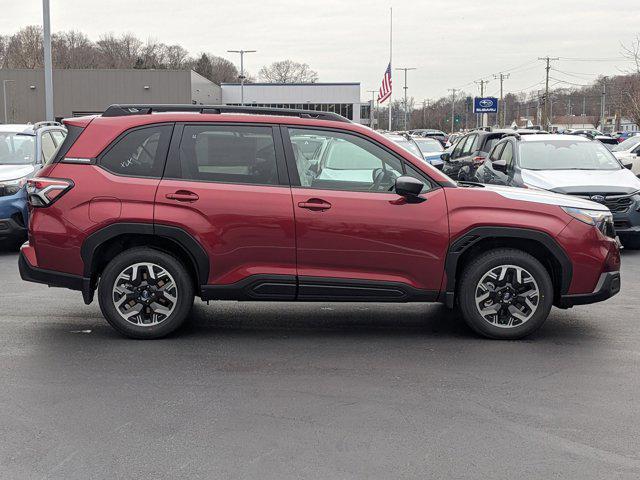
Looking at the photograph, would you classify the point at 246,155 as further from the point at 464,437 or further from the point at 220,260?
the point at 464,437

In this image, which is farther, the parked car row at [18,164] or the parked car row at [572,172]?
the parked car row at [572,172]

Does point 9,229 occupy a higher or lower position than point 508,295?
higher

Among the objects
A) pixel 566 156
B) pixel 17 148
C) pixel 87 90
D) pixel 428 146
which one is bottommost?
pixel 566 156

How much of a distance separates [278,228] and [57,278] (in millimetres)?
1849

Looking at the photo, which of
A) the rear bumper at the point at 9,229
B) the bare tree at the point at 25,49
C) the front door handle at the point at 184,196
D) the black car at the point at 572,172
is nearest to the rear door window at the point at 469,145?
the black car at the point at 572,172

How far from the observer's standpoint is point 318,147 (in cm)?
655

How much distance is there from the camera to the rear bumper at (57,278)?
6.22 m

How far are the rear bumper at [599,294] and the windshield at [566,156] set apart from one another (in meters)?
6.32

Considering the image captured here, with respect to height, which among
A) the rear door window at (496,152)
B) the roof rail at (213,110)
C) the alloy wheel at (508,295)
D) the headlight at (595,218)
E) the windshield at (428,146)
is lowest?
the alloy wheel at (508,295)

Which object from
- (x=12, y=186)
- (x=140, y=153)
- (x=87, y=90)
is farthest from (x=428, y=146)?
(x=87, y=90)

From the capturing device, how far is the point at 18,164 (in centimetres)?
1183

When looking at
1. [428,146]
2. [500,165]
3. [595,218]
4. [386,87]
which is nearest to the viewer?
[595,218]

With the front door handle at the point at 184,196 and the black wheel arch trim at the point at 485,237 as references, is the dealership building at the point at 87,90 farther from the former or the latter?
the black wheel arch trim at the point at 485,237

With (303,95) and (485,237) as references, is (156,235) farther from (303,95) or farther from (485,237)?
(303,95)
